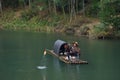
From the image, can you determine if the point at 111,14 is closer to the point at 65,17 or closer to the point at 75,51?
the point at 65,17

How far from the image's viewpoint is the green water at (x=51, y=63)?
3034 centimetres

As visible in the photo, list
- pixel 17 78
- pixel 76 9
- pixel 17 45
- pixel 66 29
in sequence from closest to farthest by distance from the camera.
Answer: pixel 17 78, pixel 17 45, pixel 66 29, pixel 76 9

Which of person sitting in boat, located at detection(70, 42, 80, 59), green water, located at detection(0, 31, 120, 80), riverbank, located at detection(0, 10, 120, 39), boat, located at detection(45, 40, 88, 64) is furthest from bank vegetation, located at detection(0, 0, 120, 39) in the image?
person sitting in boat, located at detection(70, 42, 80, 59)

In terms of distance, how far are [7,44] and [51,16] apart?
27731mm

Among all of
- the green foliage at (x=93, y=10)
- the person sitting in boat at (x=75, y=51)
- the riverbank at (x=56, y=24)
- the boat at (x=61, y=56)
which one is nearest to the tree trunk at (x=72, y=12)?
the riverbank at (x=56, y=24)

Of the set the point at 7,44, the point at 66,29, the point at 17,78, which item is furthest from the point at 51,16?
the point at 17,78

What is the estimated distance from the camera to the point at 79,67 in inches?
1323

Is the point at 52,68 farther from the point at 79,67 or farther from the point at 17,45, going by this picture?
the point at 17,45

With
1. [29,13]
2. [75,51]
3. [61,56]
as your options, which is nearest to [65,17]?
[29,13]

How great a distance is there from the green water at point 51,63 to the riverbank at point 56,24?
6.84 meters

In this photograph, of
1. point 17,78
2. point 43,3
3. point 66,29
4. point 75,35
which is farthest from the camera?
point 43,3

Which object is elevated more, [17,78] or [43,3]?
[43,3]

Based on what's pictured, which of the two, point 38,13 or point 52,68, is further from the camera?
point 38,13

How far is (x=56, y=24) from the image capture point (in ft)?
227
